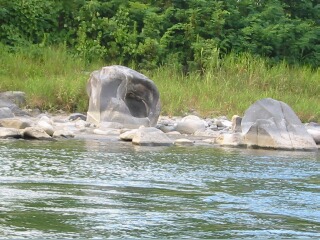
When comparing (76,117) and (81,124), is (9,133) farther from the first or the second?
(76,117)

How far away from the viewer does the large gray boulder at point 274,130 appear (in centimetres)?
1010

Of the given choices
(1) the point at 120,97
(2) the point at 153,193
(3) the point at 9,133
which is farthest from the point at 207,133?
(2) the point at 153,193

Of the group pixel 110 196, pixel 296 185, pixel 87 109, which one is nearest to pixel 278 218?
pixel 110 196

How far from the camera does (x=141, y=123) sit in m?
11.7

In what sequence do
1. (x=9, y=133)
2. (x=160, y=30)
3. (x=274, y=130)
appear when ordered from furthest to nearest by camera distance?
(x=160, y=30), (x=274, y=130), (x=9, y=133)

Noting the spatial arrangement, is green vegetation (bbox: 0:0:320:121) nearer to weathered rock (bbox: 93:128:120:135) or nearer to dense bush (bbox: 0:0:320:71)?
dense bush (bbox: 0:0:320:71)

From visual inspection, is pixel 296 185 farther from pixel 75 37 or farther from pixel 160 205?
pixel 75 37

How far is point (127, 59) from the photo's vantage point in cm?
1638

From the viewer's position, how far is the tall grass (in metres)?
13.3

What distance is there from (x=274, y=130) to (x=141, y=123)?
7.23 feet

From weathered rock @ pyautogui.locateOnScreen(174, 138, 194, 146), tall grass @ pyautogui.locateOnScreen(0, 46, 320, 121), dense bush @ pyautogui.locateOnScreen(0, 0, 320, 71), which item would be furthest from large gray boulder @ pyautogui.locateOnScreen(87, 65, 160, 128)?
Result: dense bush @ pyautogui.locateOnScreen(0, 0, 320, 71)

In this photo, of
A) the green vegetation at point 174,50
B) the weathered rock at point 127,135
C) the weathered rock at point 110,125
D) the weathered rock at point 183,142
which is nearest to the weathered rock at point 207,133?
the weathered rock at point 110,125

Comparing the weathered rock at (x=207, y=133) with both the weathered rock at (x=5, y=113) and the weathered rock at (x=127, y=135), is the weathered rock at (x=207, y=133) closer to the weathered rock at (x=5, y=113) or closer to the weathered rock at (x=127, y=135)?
the weathered rock at (x=127, y=135)

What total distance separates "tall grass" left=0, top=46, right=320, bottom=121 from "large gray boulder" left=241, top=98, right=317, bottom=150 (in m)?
2.98
